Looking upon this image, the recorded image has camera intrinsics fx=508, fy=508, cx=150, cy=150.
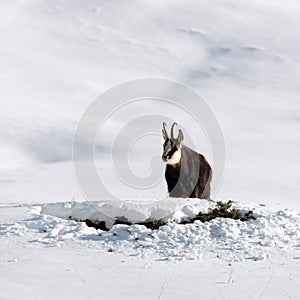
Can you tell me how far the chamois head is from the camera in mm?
13734

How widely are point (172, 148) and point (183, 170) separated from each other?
97cm

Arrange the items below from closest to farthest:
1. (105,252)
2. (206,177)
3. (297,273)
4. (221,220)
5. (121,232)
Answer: (297,273) < (105,252) < (121,232) < (221,220) < (206,177)

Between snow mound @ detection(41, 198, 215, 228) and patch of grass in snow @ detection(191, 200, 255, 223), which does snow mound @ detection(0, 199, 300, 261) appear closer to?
snow mound @ detection(41, 198, 215, 228)

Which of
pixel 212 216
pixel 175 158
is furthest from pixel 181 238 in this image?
pixel 175 158

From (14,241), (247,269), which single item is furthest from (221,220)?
(14,241)

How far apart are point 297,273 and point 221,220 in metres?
2.85

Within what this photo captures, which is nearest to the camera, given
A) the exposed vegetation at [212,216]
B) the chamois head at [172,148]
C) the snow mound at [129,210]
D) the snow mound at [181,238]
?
the snow mound at [181,238]

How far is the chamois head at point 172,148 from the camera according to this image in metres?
13.7

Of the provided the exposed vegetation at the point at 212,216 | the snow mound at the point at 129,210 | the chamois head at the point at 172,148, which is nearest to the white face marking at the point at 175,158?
the chamois head at the point at 172,148

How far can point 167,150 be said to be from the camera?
13734 mm

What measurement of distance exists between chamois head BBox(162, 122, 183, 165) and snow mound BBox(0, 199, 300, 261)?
8.20ft

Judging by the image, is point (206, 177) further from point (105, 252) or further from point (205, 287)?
point (205, 287)

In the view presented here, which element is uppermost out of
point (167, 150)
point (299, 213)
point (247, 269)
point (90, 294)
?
point (167, 150)

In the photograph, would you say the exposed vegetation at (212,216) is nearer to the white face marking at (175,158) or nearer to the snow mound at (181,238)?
the snow mound at (181,238)
